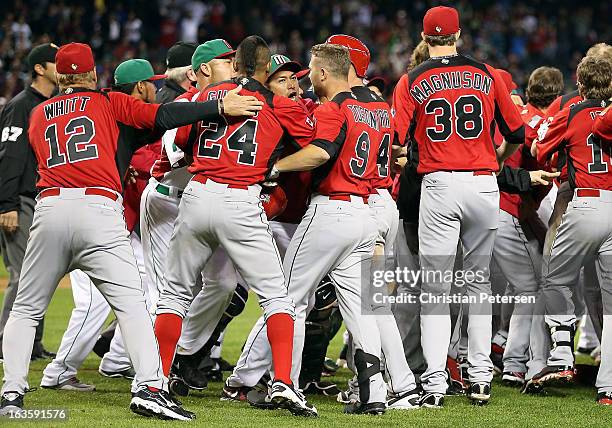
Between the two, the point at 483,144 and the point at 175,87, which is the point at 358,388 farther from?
the point at 175,87

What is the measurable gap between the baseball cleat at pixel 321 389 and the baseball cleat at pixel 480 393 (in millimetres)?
1054

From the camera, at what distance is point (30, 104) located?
8445 millimetres

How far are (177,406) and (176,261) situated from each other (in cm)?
91

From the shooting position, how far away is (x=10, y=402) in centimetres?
575

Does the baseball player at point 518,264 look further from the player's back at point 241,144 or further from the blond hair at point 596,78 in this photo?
the player's back at point 241,144

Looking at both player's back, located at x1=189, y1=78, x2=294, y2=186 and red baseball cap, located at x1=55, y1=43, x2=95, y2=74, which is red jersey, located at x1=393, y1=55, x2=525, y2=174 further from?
red baseball cap, located at x1=55, y1=43, x2=95, y2=74

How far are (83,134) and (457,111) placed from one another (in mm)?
2442

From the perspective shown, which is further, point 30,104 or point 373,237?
point 30,104

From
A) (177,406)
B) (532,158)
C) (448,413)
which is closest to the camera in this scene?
(177,406)

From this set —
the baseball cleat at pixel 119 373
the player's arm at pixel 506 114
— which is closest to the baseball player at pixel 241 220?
the player's arm at pixel 506 114

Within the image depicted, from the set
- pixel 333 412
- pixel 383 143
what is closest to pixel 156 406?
pixel 333 412

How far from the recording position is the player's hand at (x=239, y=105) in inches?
235

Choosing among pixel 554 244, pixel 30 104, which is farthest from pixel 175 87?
pixel 554 244

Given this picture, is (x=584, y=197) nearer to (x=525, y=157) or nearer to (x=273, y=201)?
(x=525, y=157)
